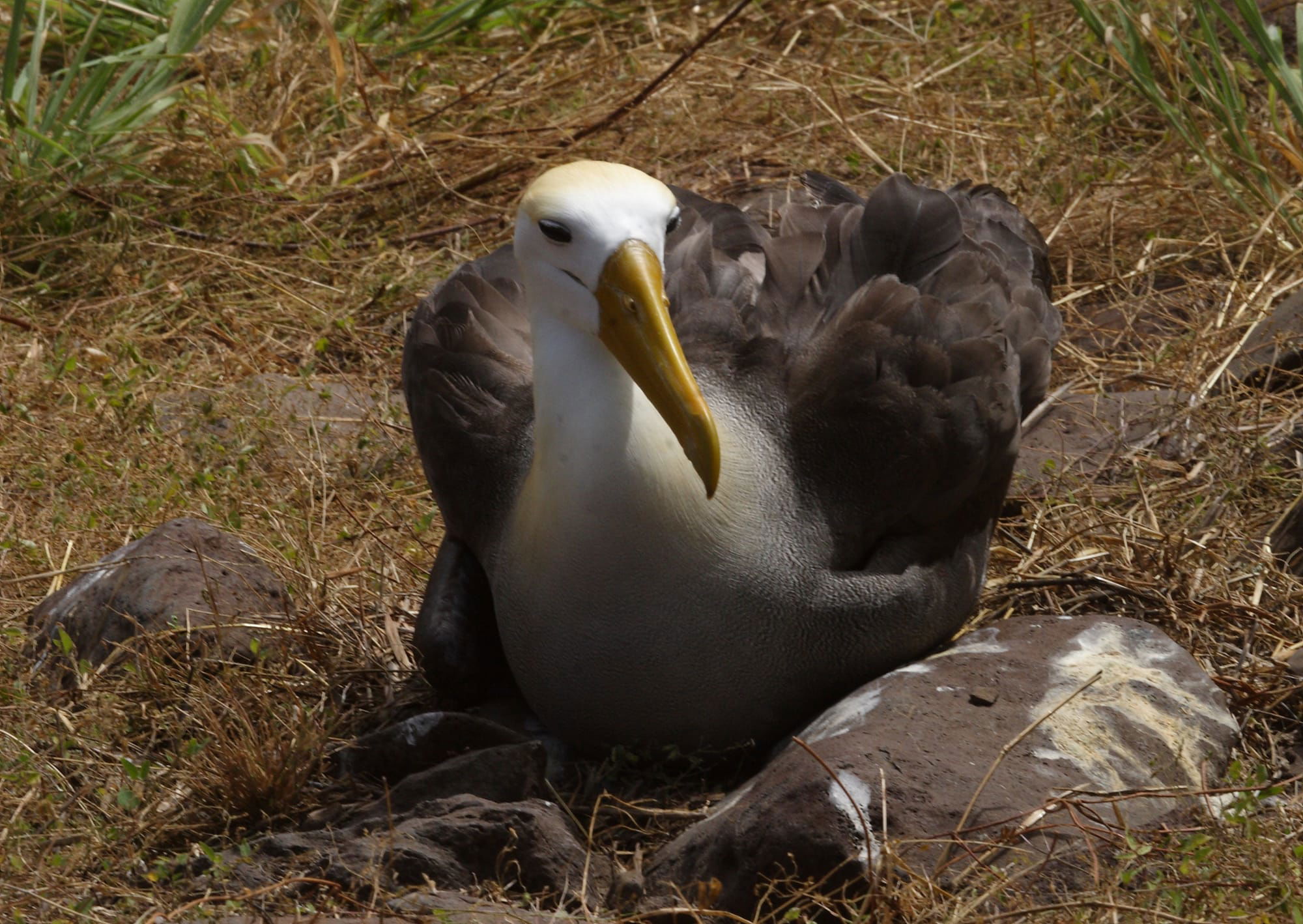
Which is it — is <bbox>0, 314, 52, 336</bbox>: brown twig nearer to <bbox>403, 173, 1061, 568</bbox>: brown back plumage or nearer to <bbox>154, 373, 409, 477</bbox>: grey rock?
<bbox>154, 373, 409, 477</bbox>: grey rock

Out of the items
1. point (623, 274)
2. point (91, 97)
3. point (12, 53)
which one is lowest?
point (91, 97)

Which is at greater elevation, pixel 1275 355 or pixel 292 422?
pixel 1275 355

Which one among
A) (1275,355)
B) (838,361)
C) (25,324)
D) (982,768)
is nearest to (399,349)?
(25,324)

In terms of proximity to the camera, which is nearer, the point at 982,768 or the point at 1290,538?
the point at 982,768

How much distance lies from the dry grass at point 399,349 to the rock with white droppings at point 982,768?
10 cm

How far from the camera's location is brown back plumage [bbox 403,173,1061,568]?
3885mm

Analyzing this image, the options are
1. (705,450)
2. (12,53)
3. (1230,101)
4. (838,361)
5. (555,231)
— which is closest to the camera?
(705,450)

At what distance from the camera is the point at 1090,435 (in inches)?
208

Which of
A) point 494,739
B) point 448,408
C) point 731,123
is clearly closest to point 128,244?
point 731,123

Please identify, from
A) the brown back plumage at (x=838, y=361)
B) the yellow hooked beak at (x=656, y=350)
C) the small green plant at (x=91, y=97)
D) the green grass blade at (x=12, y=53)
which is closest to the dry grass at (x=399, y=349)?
the small green plant at (x=91, y=97)

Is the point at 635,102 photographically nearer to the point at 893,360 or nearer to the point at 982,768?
the point at 893,360

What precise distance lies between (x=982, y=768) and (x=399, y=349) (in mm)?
3357

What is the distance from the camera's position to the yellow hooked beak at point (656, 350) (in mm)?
3338

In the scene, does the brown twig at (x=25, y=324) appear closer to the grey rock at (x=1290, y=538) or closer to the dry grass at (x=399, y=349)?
the dry grass at (x=399, y=349)
